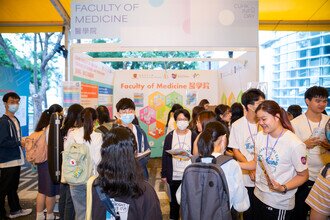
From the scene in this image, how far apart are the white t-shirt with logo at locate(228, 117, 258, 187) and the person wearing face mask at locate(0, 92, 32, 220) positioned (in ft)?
8.48

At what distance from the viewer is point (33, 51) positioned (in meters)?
10.8

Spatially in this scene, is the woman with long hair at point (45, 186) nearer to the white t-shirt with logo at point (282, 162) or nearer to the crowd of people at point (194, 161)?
the crowd of people at point (194, 161)

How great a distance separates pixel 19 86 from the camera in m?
6.07

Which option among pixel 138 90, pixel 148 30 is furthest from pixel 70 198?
pixel 138 90

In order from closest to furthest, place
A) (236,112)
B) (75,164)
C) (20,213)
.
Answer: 1. (75,164)
2. (236,112)
3. (20,213)

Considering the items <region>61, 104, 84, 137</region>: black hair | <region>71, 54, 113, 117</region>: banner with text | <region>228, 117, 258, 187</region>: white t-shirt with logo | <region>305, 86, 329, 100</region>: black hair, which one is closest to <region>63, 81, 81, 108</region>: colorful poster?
<region>71, 54, 113, 117</region>: banner with text

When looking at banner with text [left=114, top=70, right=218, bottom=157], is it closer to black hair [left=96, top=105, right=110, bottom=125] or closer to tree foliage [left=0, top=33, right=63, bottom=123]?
black hair [left=96, top=105, right=110, bottom=125]

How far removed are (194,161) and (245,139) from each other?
2.97 ft

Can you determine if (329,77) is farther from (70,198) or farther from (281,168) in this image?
(70,198)

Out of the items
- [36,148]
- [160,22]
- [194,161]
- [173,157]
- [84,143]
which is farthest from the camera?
[160,22]

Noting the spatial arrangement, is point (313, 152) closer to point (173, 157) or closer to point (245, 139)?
point (245, 139)

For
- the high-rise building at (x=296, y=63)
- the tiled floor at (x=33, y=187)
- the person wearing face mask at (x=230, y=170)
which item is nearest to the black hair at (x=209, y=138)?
the person wearing face mask at (x=230, y=170)

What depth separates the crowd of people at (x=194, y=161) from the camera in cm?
137

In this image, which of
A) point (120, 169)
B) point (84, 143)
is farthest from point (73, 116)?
point (120, 169)
